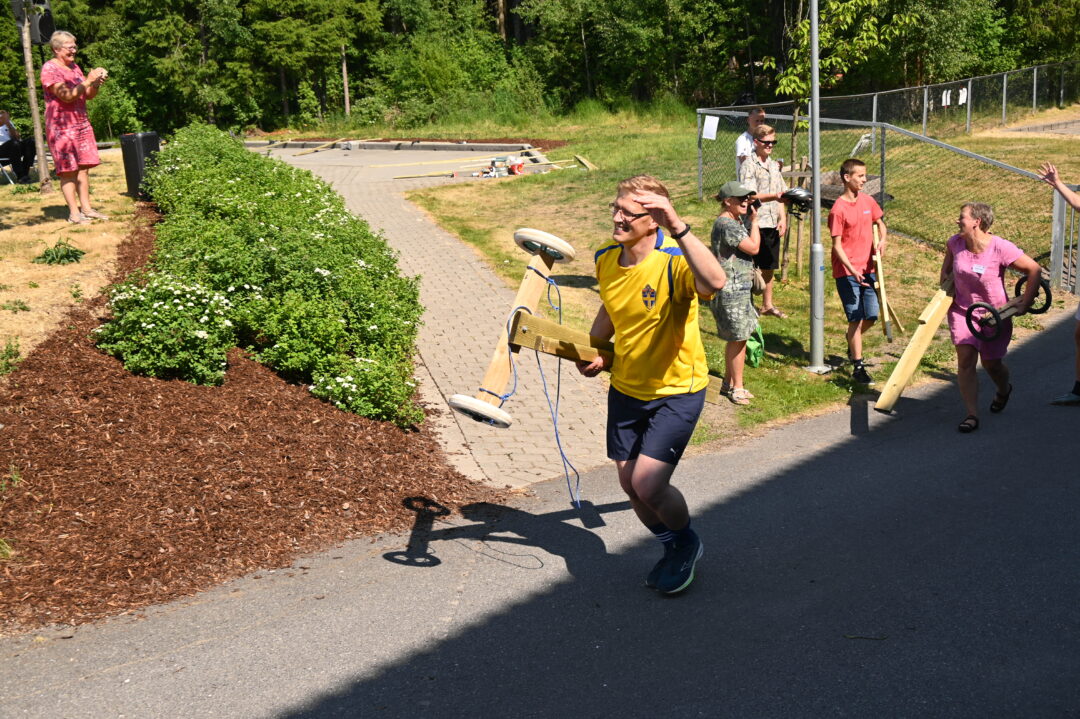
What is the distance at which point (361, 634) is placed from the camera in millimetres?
4969

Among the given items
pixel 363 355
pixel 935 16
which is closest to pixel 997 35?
pixel 935 16

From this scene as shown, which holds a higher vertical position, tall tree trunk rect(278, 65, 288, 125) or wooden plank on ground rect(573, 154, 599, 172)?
tall tree trunk rect(278, 65, 288, 125)

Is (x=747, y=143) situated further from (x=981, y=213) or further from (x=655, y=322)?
(x=655, y=322)

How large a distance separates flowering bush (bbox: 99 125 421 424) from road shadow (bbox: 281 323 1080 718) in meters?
2.01

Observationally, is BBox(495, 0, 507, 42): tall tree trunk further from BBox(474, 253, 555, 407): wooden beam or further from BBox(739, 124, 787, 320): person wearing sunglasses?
BBox(474, 253, 555, 407): wooden beam

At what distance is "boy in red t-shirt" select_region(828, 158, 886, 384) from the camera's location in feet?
30.3

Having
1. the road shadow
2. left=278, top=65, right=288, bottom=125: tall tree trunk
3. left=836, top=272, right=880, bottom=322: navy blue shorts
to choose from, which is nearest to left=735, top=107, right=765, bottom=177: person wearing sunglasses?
left=836, top=272, right=880, bottom=322: navy blue shorts

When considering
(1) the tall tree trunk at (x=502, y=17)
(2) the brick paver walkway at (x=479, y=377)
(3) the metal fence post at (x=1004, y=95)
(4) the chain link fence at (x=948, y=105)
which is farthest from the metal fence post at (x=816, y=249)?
(1) the tall tree trunk at (x=502, y=17)

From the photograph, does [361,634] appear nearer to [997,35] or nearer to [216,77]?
[997,35]

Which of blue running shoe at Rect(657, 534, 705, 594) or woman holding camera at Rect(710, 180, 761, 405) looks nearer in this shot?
blue running shoe at Rect(657, 534, 705, 594)

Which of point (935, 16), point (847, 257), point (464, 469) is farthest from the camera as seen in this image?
point (935, 16)


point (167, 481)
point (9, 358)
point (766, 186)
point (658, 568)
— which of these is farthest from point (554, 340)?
point (766, 186)

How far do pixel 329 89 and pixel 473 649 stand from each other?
38.1m

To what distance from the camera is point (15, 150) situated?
675 inches
